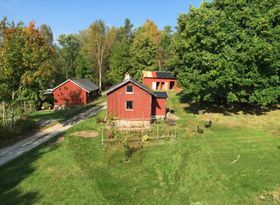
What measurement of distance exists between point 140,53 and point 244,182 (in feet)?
213

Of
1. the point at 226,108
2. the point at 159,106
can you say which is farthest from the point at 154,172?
the point at 226,108

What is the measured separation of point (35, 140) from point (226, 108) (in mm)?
29818

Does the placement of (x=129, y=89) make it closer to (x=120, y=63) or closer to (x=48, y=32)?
(x=120, y=63)

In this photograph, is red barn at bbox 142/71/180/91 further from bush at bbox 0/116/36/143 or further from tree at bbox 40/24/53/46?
tree at bbox 40/24/53/46

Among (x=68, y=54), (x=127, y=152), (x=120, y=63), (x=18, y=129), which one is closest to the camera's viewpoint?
(x=127, y=152)

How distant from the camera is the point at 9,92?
37.0 metres

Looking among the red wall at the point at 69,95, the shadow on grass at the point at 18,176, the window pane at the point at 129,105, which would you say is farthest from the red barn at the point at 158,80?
the shadow on grass at the point at 18,176

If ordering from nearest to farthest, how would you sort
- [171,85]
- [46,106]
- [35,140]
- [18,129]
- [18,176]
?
[18,176], [35,140], [18,129], [46,106], [171,85]

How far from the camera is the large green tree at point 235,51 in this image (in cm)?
4053

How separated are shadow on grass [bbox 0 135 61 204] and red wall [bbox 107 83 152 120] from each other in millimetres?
10623

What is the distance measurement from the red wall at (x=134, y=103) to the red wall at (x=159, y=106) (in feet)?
8.67

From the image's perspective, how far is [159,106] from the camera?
144ft

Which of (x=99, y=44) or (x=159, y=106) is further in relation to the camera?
(x=99, y=44)

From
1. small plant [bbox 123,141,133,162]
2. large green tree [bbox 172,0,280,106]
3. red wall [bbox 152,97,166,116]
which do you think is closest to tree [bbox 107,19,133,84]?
large green tree [bbox 172,0,280,106]
